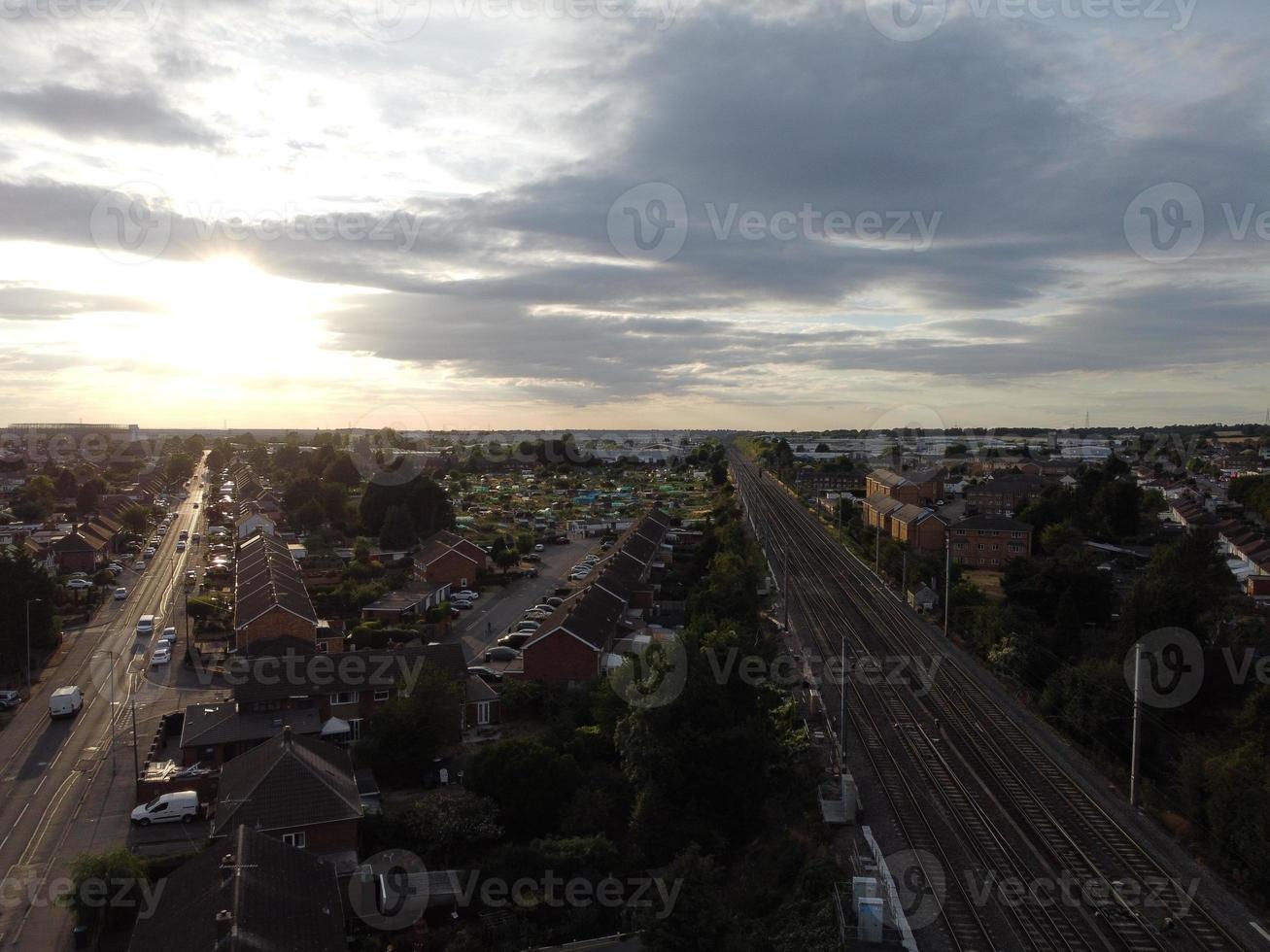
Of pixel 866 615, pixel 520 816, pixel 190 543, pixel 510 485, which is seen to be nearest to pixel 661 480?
pixel 510 485

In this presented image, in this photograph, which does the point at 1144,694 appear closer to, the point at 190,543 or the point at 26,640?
the point at 26,640

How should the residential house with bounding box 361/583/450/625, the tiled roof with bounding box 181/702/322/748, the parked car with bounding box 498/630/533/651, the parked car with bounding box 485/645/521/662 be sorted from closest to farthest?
1. the tiled roof with bounding box 181/702/322/748
2. the parked car with bounding box 485/645/521/662
3. the parked car with bounding box 498/630/533/651
4. the residential house with bounding box 361/583/450/625

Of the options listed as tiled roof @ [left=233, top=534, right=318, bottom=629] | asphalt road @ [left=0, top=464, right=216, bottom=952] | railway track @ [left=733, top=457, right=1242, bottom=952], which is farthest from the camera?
tiled roof @ [left=233, top=534, right=318, bottom=629]

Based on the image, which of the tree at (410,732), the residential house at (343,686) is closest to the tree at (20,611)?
the residential house at (343,686)

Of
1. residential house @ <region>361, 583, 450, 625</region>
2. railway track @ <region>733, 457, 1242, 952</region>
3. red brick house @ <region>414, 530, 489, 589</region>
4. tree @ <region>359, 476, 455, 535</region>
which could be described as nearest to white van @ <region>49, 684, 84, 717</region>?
residential house @ <region>361, 583, 450, 625</region>

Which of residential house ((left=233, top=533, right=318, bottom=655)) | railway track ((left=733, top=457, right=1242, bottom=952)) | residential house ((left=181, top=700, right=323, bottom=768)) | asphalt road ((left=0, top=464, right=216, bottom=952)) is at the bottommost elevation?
asphalt road ((left=0, top=464, right=216, bottom=952))

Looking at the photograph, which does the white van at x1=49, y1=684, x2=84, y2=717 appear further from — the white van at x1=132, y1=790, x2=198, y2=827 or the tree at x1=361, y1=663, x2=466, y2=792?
the tree at x1=361, y1=663, x2=466, y2=792

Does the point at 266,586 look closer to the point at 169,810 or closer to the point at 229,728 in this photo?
the point at 229,728
